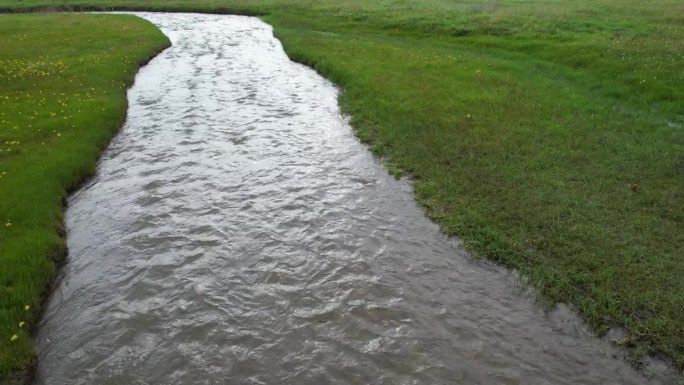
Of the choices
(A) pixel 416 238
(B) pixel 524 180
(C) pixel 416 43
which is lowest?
(A) pixel 416 238

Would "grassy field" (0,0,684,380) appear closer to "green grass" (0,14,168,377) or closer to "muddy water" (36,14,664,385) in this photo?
"green grass" (0,14,168,377)

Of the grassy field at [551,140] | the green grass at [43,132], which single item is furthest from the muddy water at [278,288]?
the grassy field at [551,140]

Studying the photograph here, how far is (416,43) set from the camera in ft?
108

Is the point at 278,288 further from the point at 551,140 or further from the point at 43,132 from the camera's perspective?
the point at 43,132

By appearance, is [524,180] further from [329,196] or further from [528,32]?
[528,32]

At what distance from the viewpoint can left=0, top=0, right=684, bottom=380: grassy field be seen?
33.1 feet

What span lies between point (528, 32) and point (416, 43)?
23.0 feet

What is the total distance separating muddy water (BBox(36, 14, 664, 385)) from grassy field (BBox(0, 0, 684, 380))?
922 mm

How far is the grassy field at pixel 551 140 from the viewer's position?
1009 centimetres

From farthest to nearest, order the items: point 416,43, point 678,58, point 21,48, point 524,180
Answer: point 416,43 → point 21,48 → point 678,58 → point 524,180

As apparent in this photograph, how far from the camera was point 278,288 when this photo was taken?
10.2 m

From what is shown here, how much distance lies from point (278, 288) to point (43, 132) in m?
12.0

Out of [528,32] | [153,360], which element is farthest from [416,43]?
[153,360]

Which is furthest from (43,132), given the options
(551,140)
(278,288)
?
(551,140)
